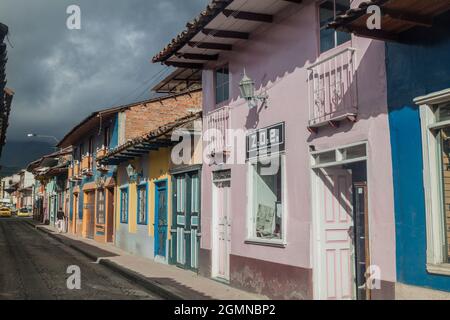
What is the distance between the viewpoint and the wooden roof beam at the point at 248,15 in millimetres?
8805

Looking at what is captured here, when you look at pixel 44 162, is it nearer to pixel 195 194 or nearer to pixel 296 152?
pixel 195 194

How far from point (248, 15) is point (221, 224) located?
4503 millimetres

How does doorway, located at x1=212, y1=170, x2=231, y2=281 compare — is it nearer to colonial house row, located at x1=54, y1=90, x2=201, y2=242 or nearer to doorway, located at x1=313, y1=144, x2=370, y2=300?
doorway, located at x1=313, y1=144, x2=370, y2=300

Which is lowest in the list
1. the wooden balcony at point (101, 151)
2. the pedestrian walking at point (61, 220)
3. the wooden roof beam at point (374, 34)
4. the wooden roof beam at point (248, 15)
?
the pedestrian walking at point (61, 220)

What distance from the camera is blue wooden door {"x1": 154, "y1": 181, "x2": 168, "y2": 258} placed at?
14291mm

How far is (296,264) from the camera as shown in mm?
8094

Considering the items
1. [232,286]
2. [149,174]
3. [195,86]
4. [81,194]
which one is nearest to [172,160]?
[149,174]

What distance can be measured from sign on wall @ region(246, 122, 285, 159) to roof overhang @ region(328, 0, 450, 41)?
2.82 meters

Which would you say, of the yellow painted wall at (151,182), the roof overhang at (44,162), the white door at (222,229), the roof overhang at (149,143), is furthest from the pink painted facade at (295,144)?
the roof overhang at (44,162)

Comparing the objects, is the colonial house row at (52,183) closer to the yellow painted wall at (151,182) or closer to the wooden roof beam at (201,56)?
the yellow painted wall at (151,182)

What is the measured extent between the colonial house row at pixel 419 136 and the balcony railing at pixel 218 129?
4.71 metres

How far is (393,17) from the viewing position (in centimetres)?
562

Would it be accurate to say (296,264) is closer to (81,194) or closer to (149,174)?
(149,174)

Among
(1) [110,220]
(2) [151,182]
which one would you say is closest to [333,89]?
(2) [151,182]
